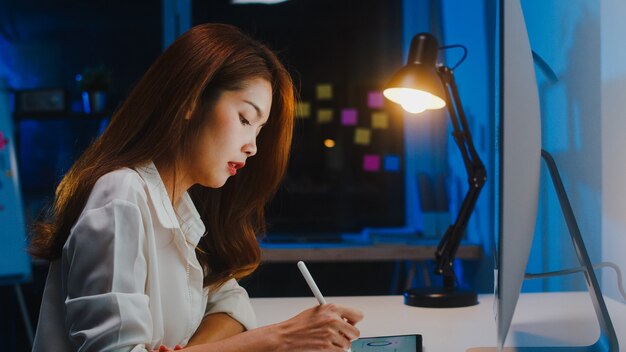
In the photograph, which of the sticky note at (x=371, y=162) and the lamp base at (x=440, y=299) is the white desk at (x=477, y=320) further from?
the sticky note at (x=371, y=162)

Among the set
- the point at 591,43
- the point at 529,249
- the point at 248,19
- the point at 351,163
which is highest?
the point at 248,19

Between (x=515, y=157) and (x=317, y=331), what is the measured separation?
399mm

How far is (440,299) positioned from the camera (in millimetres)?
1638

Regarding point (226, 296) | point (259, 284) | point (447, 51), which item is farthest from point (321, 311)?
point (259, 284)

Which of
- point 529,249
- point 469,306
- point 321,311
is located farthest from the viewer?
point 469,306

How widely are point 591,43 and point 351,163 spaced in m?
3.12

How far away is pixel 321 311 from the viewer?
95cm

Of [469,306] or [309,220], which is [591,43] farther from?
[309,220]

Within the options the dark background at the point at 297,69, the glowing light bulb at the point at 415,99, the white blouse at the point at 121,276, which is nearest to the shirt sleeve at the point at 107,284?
the white blouse at the point at 121,276

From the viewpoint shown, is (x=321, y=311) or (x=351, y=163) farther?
(x=351, y=163)

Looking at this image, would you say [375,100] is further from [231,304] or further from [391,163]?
[231,304]

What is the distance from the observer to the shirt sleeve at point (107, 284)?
79 centimetres

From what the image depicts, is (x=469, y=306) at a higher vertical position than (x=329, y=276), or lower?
higher

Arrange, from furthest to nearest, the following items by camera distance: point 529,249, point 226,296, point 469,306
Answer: point 469,306, point 226,296, point 529,249
